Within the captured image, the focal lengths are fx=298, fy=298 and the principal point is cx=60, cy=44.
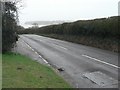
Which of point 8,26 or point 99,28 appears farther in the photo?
point 99,28

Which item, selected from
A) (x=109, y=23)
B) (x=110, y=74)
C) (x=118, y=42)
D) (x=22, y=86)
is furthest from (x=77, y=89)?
(x=109, y=23)

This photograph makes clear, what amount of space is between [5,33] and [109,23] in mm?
9358

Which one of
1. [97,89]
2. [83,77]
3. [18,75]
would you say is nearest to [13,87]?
[18,75]

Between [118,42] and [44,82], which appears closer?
[44,82]

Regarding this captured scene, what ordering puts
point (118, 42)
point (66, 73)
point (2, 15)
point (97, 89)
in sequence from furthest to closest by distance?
point (118, 42) → point (2, 15) → point (66, 73) → point (97, 89)

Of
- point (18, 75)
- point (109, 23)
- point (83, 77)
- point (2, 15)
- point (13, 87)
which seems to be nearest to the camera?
point (13, 87)

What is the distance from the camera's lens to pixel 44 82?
10016 millimetres

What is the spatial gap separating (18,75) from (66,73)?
2.78 metres

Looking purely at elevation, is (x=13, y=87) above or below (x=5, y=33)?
below

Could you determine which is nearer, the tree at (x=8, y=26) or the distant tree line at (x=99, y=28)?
the tree at (x=8, y=26)

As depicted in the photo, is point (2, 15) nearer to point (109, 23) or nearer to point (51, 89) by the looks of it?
→ point (109, 23)

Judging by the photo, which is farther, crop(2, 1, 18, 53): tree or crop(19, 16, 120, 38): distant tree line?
crop(19, 16, 120, 38): distant tree line

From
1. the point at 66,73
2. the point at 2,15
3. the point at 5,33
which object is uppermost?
the point at 2,15

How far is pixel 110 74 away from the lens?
12.1m
